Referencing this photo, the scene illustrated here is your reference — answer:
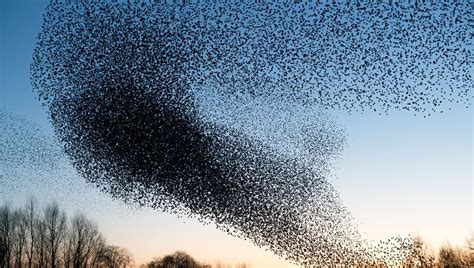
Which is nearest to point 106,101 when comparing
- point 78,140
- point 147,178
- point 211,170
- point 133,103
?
point 133,103

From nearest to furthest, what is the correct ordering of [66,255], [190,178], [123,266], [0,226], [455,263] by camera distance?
[190,178] → [0,226] → [66,255] → [455,263] → [123,266]

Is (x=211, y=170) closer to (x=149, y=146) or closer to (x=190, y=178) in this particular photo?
(x=190, y=178)

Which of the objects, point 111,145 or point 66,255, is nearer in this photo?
point 111,145

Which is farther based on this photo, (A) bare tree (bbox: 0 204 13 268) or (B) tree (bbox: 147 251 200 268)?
(B) tree (bbox: 147 251 200 268)

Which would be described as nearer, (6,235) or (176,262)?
(6,235)

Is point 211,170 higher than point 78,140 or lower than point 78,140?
lower

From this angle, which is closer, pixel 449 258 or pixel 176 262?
pixel 449 258

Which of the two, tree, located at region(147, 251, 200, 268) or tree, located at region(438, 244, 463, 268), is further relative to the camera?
tree, located at region(147, 251, 200, 268)

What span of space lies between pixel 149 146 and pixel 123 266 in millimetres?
66755

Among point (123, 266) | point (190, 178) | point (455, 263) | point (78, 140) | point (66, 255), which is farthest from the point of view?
point (123, 266)

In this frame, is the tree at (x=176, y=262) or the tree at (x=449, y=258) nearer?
the tree at (x=449, y=258)

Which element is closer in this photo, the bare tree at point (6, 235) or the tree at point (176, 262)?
the bare tree at point (6, 235)

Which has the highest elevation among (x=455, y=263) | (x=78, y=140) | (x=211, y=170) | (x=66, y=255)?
(x=78, y=140)

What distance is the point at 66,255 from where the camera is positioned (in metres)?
49.1
